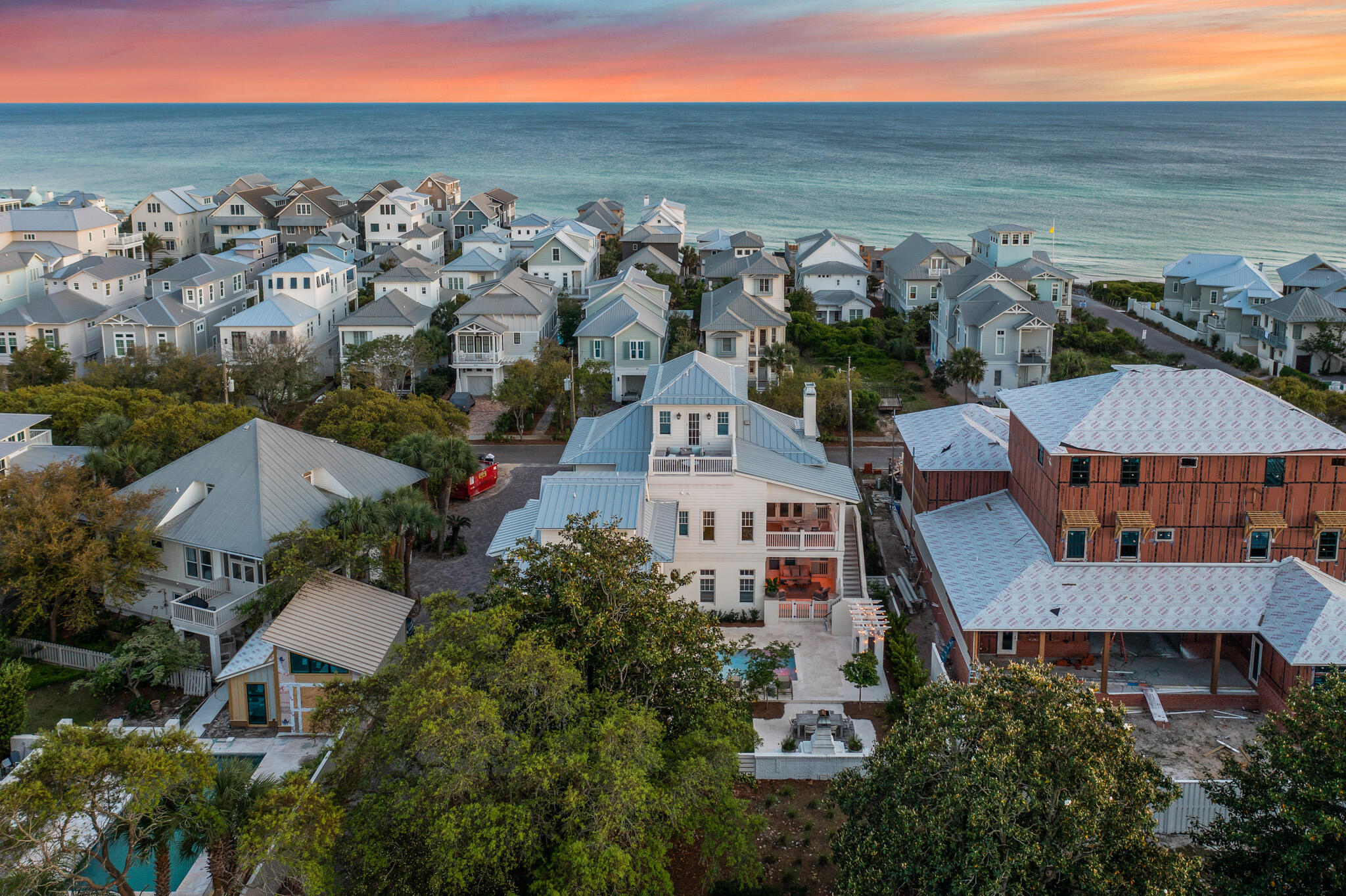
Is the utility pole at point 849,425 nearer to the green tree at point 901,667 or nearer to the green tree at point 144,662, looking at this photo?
the green tree at point 901,667

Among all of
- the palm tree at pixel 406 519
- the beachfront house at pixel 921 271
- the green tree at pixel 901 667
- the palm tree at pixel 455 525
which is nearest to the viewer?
the green tree at pixel 901 667

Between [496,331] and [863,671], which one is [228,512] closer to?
[863,671]

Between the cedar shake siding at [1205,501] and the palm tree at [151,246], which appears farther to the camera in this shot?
the palm tree at [151,246]

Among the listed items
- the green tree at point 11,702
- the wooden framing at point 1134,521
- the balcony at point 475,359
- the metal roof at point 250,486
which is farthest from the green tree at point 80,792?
the balcony at point 475,359

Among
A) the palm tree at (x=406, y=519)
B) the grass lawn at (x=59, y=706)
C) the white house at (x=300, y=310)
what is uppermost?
the white house at (x=300, y=310)

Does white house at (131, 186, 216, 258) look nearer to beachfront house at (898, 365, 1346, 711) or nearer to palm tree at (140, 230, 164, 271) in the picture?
palm tree at (140, 230, 164, 271)

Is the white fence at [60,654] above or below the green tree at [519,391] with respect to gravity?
below

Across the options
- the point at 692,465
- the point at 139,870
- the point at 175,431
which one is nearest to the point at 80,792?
Result: the point at 139,870
